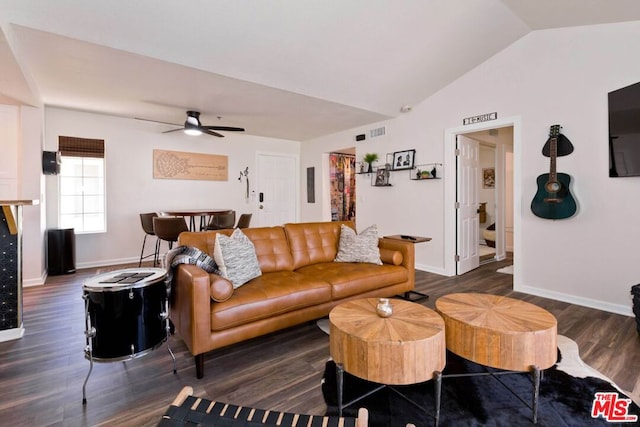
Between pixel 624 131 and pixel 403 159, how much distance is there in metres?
2.55

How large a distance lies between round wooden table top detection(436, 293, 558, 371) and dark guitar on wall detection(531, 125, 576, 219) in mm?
2043

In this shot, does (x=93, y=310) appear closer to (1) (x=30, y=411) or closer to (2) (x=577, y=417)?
(1) (x=30, y=411)

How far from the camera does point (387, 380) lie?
144 centimetres

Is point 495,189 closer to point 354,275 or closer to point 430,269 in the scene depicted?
point 430,269

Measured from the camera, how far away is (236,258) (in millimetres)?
2389

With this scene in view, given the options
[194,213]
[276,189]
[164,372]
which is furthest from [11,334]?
[276,189]

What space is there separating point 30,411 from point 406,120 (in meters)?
5.08

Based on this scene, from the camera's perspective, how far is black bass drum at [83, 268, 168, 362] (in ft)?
5.63

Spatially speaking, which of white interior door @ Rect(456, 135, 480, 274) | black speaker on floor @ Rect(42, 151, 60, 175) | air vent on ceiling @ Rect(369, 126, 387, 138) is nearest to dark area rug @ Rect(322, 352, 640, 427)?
white interior door @ Rect(456, 135, 480, 274)

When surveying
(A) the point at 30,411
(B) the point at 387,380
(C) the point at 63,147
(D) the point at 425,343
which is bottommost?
(A) the point at 30,411

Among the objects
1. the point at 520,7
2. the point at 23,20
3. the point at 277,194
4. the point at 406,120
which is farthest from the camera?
the point at 277,194

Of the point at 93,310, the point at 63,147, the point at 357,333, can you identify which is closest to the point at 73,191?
the point at 63,147

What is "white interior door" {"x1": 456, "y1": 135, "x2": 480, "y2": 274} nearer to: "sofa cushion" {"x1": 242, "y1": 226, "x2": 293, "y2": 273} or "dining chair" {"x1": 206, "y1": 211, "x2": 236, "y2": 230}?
"sofa cushion" {"x1": 242, "y1": 226, "x2": 293, "y2": 273}

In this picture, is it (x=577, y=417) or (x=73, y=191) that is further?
(x=73, y=191)
